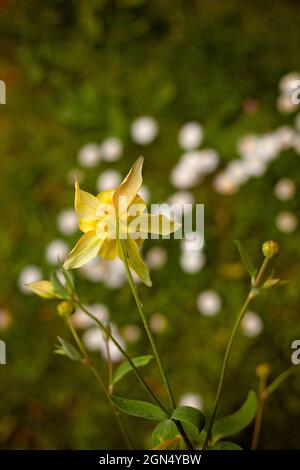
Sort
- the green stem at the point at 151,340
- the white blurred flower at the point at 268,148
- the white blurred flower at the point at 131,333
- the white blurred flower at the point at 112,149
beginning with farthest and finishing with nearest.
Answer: the white blurred flower at the point at 112,149
the white blurred flower at the point at 268,148
the white blurred flower at the point at 131,333
the green stem at the point at 151,340

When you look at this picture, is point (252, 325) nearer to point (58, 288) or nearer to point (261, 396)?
point (261, 396)

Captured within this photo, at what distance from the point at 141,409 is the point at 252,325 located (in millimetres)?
778

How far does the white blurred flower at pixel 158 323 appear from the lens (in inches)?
52.4

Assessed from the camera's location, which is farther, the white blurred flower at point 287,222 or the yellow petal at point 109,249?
the white blurred flower at point 287,222

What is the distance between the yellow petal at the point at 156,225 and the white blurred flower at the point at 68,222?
3.18 feet

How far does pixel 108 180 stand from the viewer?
1526 mm

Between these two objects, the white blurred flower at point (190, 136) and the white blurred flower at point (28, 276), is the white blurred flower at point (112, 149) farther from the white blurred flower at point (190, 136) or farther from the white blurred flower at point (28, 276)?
the white blurred flower at point (28, 276)

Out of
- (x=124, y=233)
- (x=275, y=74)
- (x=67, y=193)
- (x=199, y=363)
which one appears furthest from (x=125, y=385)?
(x=275, y=74)

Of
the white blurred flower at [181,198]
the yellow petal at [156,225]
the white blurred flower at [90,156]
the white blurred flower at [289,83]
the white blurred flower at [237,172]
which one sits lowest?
the yellow petal at [156,225]

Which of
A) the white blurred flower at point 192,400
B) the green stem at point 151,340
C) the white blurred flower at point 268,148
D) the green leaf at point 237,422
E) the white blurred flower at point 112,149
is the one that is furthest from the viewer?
the white blurred flower at point 112,149

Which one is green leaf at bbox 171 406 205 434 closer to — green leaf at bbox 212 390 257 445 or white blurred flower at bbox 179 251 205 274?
green leaf at bbox 212 390 257 445

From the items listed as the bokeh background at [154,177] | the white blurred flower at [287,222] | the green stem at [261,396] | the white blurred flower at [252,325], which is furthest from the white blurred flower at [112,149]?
the green stem at [261,396]

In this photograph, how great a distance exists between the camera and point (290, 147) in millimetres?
1444
